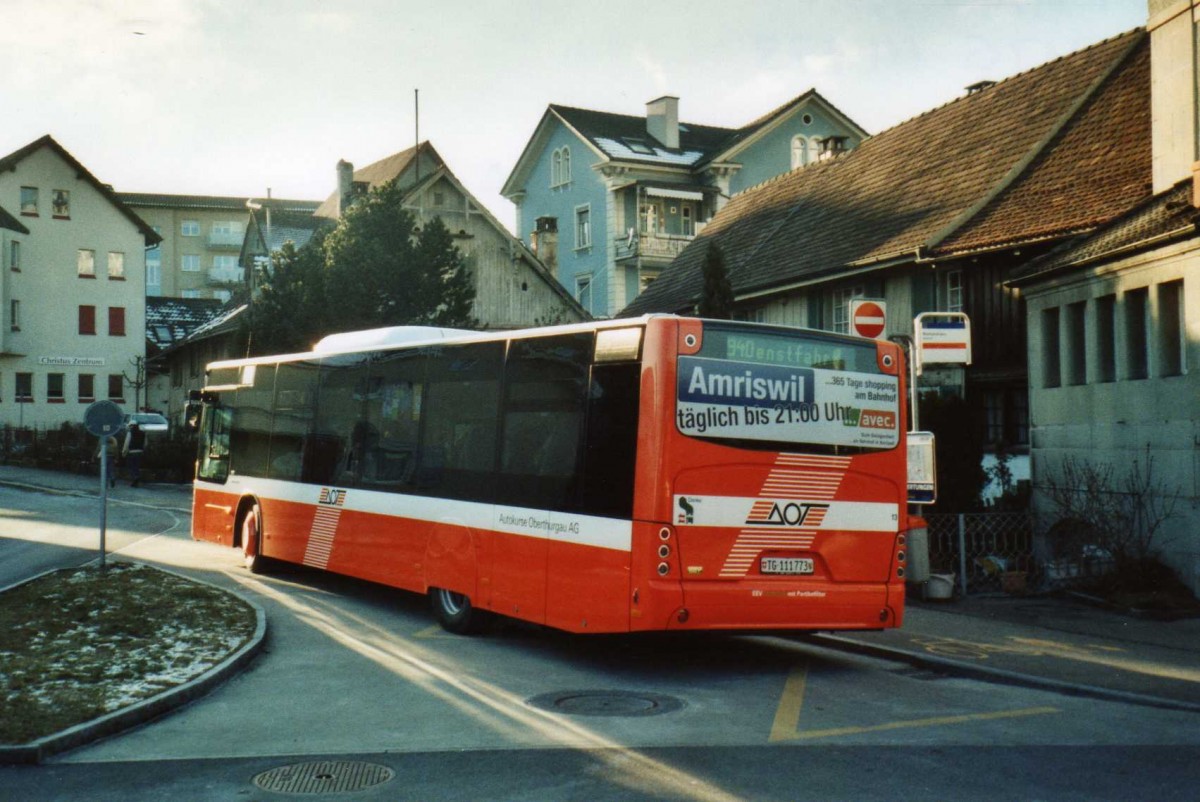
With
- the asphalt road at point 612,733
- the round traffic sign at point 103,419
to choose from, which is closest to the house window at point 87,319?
the round traffic sign at point 103,419

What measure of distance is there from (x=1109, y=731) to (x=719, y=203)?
4597 centimetres

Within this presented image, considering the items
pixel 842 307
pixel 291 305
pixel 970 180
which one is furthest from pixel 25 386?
pixel 970 180

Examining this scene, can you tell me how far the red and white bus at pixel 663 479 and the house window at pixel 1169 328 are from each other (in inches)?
200

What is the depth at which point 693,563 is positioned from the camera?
10.3m

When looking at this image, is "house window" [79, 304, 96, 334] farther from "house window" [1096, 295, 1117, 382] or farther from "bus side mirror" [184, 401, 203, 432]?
"house window" [1096, 295, 1117, 382]

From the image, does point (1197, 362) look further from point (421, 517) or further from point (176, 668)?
point (176, 668)

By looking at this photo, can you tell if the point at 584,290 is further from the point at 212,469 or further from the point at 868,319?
the point at 868,319

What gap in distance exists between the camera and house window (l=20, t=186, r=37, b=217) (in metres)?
67.1

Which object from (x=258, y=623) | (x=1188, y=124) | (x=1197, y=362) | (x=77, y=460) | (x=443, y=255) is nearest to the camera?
(x=258, y=623)

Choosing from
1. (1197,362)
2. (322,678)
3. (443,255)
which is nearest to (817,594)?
(322,678)

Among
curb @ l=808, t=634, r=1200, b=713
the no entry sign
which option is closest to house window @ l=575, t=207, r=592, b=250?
the no entry sign

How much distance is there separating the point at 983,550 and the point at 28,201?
205 feet

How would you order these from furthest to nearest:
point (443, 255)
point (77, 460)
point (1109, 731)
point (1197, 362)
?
point (77, 460) < point (443, 255) < point (1197, 362) < point (1109, 731)

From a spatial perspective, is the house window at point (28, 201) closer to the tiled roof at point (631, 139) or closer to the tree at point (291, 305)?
the tiled roof at point (631, 139)
